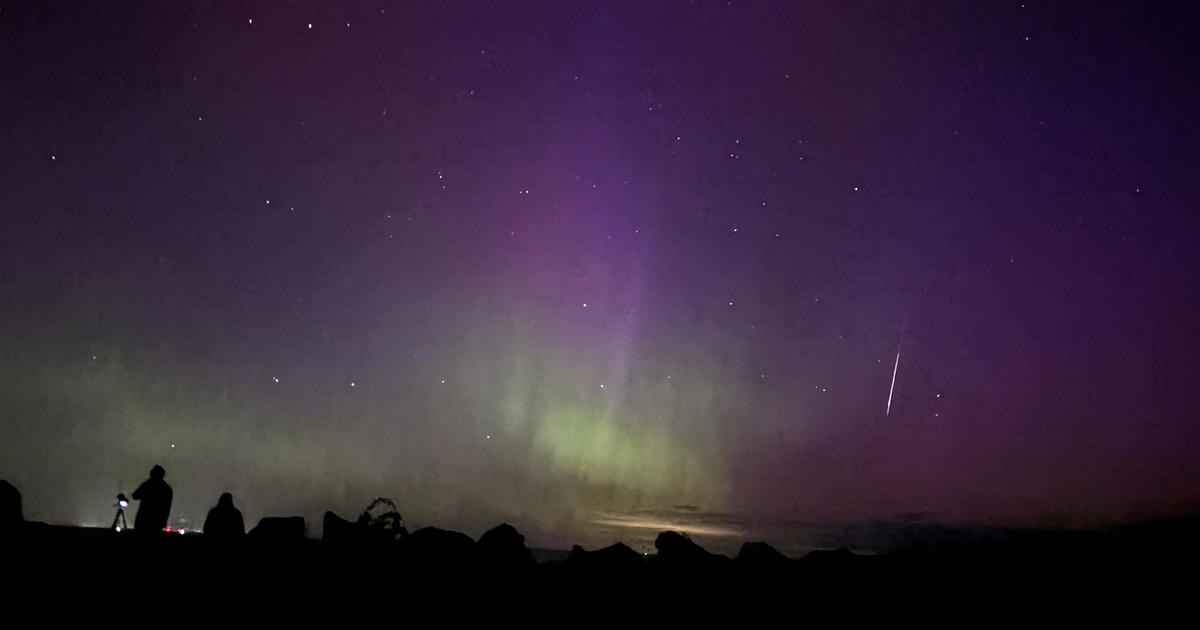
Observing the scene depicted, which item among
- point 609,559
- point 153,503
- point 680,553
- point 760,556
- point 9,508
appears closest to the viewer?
point 9,508

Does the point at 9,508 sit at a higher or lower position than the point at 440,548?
higher

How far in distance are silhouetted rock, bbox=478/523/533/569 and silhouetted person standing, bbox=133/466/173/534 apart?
545 cm

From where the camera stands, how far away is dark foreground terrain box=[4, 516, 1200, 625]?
9.83 meters

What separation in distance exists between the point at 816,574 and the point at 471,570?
7639 mm

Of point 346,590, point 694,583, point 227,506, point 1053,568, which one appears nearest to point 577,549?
point 694,583

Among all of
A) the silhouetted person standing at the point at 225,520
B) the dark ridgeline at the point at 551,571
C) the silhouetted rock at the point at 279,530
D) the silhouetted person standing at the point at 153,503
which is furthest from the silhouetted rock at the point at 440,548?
the silhouetted person standing at the point at 153,503

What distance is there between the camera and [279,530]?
1276 centimetres

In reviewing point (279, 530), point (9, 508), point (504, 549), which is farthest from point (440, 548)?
point (9, 508)

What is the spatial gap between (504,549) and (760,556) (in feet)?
19.3

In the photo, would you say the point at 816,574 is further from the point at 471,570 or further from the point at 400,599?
the point at 400,599

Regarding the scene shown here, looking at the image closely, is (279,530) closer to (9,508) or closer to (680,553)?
(9,508)

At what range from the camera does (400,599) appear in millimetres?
12266

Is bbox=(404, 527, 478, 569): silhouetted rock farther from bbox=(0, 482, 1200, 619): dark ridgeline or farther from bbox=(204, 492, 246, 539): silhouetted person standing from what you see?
bbox=(204, 492, 246, 539): silhouetted person standing

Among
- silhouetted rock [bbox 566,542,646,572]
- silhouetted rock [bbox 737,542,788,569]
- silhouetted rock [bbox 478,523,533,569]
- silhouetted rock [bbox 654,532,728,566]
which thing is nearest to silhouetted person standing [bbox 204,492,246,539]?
silhouetted rock [bbox 478,523,533,569]
